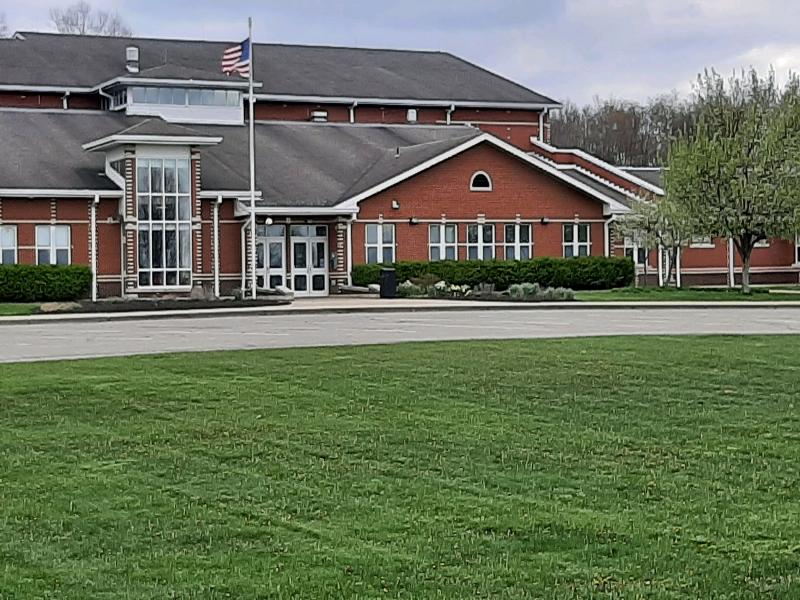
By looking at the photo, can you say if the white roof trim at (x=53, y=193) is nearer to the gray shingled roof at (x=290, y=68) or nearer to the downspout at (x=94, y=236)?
the downspout at (x=94, y=236)

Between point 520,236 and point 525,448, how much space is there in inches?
1546

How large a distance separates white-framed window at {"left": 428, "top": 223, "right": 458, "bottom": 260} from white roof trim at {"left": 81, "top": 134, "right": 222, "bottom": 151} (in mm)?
8476

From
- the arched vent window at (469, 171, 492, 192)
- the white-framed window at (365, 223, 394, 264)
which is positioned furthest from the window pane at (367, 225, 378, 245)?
the arched vent window at (469, 171, 492, 192)

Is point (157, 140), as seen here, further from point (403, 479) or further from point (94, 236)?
point (403, 479)

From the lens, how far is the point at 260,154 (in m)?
51.6

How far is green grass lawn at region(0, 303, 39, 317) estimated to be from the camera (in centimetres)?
3484

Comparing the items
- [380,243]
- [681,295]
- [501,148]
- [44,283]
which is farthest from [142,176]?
[681,295]

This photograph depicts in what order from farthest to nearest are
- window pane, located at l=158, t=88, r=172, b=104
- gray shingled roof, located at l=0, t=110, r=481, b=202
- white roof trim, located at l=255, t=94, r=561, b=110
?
1. white roof trim, located at l=255, t=94, r=561, b=110
2. window pane, located at l=158, t=88, r=172, b=104
3. gray shingled roof, located at l=0, t=110, r=481, b=202

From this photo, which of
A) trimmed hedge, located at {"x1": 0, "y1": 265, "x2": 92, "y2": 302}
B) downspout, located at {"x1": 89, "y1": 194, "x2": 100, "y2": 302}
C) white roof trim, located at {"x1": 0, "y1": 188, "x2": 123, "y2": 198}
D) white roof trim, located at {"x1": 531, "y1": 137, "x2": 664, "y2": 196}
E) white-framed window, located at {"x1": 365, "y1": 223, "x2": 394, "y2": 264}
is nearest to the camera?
trimmed hedge, located at {"x1": 0, "y1": 265, "x2": 92, "y2": 302}

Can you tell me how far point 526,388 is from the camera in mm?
15438

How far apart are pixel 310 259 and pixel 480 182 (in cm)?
667

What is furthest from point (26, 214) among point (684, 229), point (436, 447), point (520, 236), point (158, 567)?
point (158, 567)

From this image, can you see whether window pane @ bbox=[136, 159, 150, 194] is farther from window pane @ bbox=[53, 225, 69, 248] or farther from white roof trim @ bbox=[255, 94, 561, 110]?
white roof trim @ bbox=[255, 94, 561, 110]

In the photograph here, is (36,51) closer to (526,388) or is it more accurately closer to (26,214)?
(26,214)
